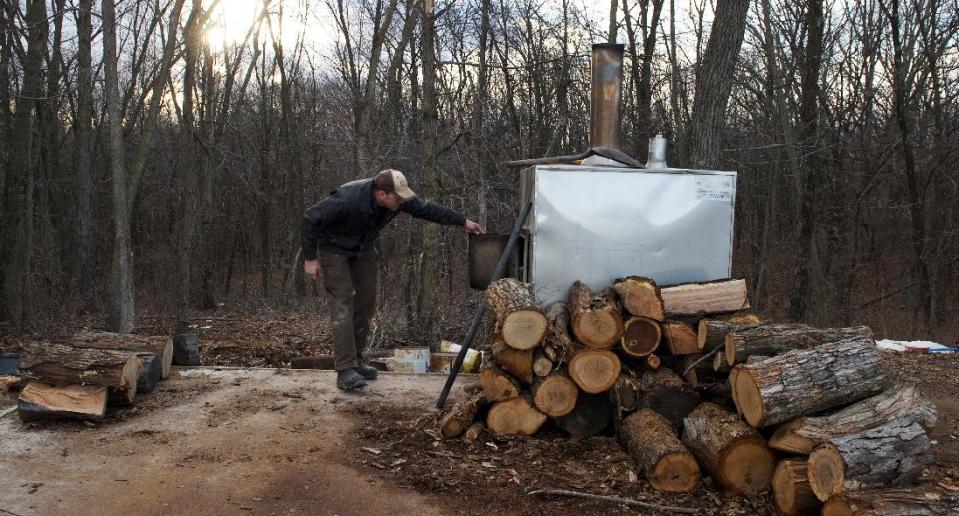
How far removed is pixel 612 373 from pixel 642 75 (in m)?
10.4

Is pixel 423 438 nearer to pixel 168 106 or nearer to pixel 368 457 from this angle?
pixel 368 457

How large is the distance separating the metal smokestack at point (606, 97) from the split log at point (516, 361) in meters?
2.53

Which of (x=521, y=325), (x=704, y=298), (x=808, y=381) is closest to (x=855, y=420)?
(x=808, y=381)

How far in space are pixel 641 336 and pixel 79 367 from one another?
3640mm

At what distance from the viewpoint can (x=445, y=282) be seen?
43.2 feet

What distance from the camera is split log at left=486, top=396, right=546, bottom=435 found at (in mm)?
4406

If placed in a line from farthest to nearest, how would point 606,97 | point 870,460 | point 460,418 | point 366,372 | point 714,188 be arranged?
point 606,97, point 366,372, point 714,188, point 460,418, point 870,460

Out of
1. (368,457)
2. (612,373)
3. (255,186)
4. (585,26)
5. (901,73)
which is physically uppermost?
(585,26)

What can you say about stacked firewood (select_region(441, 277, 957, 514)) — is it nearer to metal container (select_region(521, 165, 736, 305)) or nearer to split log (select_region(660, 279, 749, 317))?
split log (select_region(660, 279, 749, 317))

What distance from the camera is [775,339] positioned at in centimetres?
398

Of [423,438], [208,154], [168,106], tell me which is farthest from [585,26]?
[168,106]

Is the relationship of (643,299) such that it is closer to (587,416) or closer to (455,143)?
(587,416)

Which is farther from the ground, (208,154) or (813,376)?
(208,154)

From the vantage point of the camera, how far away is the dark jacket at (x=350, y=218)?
5.06m
